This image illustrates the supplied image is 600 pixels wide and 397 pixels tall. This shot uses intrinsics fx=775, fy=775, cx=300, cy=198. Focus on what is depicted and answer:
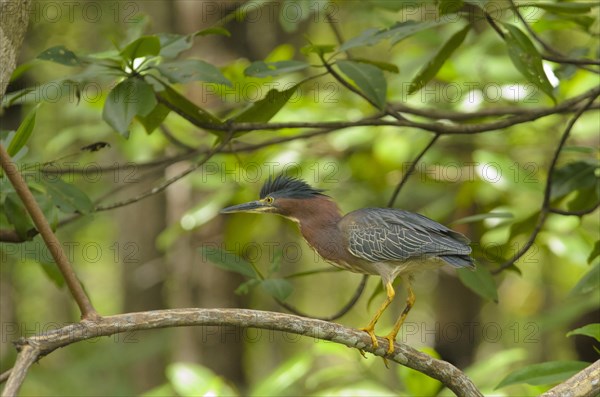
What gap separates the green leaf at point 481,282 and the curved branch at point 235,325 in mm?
1071

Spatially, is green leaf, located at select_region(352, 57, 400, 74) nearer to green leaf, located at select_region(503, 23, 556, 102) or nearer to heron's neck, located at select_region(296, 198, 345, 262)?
green leaf, located at select_region(503, 23, 556, 102)

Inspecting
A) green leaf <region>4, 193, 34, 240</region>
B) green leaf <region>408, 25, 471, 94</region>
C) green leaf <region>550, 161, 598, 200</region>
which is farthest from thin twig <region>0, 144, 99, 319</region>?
green leaf <region>550, 161, 598, 200</region>

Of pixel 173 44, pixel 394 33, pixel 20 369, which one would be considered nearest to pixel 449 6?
pixel 394 33

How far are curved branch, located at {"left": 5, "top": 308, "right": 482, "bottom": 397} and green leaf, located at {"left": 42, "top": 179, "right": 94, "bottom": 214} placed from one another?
1339 millimetres

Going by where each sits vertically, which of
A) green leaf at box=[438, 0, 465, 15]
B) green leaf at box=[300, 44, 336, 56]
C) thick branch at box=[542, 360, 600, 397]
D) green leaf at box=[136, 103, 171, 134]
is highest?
green leaf at box=[438, 0, 465, 15]

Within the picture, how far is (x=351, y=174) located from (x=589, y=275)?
2.86 m

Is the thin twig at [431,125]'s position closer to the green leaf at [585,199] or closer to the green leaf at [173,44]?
the green leaf at [173,44]

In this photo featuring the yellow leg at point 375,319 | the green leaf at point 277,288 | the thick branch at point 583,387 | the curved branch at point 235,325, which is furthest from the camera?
the green leaf at point 277,288

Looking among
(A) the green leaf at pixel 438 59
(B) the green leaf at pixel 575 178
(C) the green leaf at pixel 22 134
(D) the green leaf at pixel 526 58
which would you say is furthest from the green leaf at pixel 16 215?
(B) the green leaf at pixel 575 178

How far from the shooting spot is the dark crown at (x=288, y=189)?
12.6 ft

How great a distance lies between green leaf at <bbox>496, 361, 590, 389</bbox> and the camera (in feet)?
10.9

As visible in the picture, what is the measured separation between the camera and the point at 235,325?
2.47m

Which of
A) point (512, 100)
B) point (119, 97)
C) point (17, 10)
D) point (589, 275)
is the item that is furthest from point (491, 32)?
point (17, 10)

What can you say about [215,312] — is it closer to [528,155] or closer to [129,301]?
[528,155]
